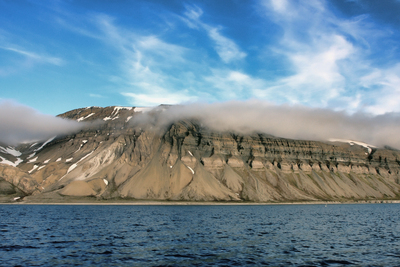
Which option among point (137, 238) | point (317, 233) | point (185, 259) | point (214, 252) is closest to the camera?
point (185, 259)

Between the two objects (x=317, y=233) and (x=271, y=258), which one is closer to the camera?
(x=271, y=258)

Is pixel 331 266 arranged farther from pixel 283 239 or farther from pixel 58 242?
pixel 58 242

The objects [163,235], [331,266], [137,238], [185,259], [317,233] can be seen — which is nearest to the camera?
[331,266]

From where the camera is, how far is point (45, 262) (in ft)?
114

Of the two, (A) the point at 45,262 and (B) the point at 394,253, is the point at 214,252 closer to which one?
(A) the point at 45,262

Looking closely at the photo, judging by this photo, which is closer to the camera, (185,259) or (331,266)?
(331,266)

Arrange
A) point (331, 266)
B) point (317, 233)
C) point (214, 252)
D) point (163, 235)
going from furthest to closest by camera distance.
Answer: point (317, 233), point (163, 235), point (214, 252), point (331, 266)

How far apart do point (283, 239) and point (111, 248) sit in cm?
2678

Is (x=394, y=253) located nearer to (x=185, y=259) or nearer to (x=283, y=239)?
(x=283, y=239)

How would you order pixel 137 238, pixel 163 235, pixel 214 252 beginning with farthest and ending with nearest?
pixel 163 235
pixel 137 238
pixel 214 252

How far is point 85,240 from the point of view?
50.0m

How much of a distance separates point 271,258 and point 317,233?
27205 mm

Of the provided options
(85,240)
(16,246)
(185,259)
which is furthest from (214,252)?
(16,246)

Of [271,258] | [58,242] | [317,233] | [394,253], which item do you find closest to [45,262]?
[58,242]
